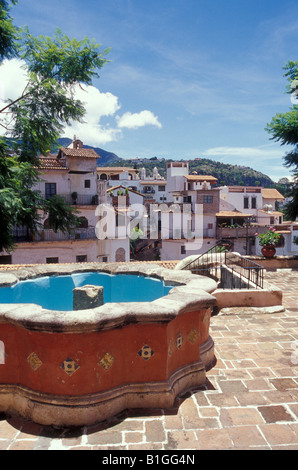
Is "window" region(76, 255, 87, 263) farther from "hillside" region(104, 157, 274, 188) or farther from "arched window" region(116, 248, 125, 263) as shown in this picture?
"hillside" region(104, 157, 274, 188)

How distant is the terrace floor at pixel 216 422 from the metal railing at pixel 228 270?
3885 millimetres

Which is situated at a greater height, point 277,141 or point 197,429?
point 277,141

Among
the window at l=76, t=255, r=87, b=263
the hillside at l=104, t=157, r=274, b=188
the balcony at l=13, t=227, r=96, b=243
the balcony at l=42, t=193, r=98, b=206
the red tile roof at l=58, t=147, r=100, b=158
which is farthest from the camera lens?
the hillside at l=104, t=157, r=274, b=188

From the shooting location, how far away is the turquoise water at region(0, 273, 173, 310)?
21.6ft

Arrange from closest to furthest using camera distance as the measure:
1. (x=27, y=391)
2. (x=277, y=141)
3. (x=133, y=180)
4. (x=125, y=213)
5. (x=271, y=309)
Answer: (x=27, y=391) < (x=271, y=309) < (x=277, y=141) < (x=125, y=213) < (x=133, y=180)

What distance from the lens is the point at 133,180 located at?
66.4 meters

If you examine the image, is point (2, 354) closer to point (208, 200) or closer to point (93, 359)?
point (93, 359)

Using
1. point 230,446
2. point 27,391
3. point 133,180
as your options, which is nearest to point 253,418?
point 230,446

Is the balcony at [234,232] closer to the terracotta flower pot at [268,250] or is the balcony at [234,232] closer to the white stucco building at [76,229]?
the white stucco building at [76,229]

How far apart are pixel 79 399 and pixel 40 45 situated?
15572mm

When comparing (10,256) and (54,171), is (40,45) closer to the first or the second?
(54,171)

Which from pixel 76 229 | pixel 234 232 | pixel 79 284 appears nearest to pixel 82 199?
pixel 76 229

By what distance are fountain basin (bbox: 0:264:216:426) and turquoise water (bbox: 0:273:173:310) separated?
222 cm

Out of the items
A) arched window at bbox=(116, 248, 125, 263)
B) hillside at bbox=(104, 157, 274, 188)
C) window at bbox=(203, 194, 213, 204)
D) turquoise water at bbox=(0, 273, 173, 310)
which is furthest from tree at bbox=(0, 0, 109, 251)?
hillside at bbox=(104, 157, 274, 188)
